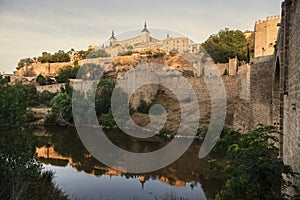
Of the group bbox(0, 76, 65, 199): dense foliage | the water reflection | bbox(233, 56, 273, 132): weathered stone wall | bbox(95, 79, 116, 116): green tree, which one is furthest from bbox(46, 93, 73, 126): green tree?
bbox(0, 76, 65, 199): dense foliage

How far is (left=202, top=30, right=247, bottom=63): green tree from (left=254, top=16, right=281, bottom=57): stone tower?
465 cm

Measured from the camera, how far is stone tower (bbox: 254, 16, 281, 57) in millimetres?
24688

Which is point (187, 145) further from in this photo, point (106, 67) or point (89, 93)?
point (106, 67)

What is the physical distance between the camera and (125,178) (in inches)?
436

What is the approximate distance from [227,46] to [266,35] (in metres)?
7.43

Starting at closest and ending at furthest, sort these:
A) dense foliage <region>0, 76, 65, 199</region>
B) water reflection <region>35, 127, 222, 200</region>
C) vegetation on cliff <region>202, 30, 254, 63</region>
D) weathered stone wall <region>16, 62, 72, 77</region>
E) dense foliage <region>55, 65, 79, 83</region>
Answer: dense foliage <region>0, 76, 65, 199</region>, water reflection <region>35, 127, 222, 200</region>, vegetation on cliff <region>202, 30, 254, 63</region>, dense foliage <region>55, 65, 79, 83</region>, weathered stone wall <region>16, 62, 72, 77</region>

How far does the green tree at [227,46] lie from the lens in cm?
3117

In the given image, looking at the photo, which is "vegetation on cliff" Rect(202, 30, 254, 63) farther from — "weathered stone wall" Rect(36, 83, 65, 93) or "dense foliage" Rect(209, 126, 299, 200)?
"dense foliage" Rect(209, 126, 299, 200)

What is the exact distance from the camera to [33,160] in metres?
5.57

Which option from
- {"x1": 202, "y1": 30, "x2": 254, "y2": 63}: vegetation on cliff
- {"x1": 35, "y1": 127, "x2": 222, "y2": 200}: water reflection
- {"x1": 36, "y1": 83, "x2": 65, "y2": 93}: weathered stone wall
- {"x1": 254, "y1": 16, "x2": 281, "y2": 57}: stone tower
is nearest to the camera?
{"x1": 35, "y1": 127, "x2": 222, "y2": 200}: water reflection

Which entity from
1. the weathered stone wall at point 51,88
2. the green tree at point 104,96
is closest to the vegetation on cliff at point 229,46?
the green tree at point 104,96

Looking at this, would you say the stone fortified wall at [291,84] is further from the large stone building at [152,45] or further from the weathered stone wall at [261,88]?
the large stone building at [152,45]

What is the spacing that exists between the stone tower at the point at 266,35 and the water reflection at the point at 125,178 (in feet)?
44.2

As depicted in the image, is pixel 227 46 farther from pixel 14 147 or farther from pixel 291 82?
pixel 14 147
